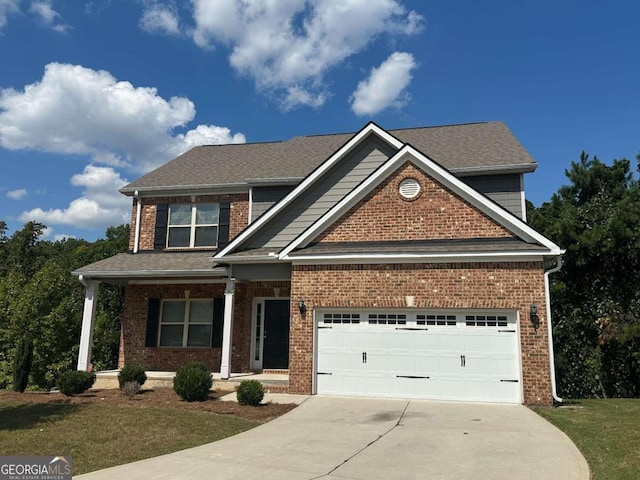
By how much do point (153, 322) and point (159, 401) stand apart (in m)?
5.25

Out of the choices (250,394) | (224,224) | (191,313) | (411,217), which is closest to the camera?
(250,394)

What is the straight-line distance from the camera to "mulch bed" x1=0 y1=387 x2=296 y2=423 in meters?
10.6

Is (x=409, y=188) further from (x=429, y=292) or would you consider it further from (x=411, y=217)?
(x=429, y=292)

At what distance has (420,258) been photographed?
12039mm

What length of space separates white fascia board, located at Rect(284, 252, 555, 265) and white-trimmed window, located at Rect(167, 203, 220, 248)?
17.3 ft

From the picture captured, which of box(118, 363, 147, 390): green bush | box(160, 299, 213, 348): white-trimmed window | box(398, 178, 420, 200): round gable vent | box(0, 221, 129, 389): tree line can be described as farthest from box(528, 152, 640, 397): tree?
box(0, 221, 129, 389): tree line

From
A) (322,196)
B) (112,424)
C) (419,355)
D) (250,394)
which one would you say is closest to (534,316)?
(419,355)

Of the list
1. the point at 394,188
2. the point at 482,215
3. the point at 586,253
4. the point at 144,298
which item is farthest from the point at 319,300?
the point at 586,253

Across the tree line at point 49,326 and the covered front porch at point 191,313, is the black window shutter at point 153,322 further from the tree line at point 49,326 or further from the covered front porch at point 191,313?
the tree line at point 49,326

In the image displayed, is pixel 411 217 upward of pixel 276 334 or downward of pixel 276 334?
upward

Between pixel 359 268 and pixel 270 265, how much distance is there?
2777mm

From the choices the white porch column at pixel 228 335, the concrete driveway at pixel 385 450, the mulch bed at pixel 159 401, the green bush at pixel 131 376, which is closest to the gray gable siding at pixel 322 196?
the white porch column at pixel 228 335

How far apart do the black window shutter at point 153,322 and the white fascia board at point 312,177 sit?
4.24 m

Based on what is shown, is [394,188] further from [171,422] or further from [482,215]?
[171,422]
